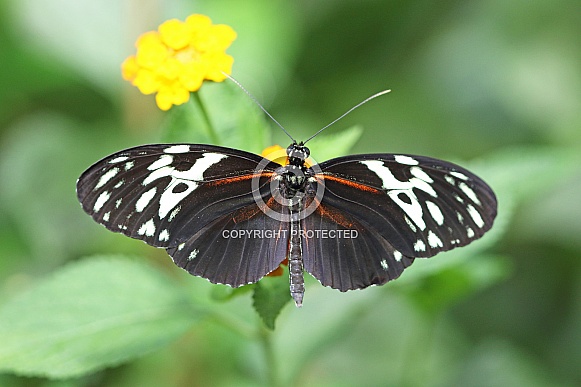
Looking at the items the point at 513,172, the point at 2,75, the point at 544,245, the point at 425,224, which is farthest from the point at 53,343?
the point at 544,245

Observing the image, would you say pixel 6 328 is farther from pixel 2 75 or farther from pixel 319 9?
pixel 319 9

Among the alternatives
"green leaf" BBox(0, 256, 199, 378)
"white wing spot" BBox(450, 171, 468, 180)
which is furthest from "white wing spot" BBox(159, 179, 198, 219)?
"white wing spot" BBox(450, 171, 468, 180)

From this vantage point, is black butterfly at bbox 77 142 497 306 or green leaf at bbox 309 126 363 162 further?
green leaf at bbox 309 126 363 162

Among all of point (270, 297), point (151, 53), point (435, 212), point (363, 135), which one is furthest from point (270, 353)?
point (363, 135)

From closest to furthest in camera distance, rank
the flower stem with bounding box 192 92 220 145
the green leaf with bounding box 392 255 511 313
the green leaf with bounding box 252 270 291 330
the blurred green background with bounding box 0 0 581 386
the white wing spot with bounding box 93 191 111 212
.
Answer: the green leaf with bounding box 252 270 291 330, the white wing spot with bounding box 93 191 111 212, the flower stem with bounding box 192 92 220 145, the green leaf with bounding box 392 255 511 313, the blurred green background with bounding box 0 0 581 386

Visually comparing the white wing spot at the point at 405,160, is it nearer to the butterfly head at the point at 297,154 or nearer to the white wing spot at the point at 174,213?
the butterfly head at the point at 297,154

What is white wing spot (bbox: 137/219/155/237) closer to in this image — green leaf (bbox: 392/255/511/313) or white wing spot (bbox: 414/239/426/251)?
white wing spot (bbox: 414/239/426/251)

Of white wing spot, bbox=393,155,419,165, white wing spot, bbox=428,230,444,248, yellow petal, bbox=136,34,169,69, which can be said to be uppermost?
yellow petal, bbox=136,34,169,69
